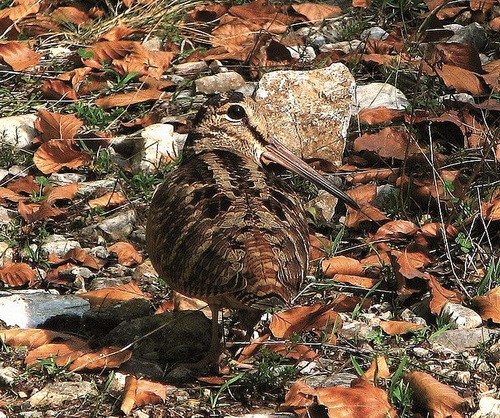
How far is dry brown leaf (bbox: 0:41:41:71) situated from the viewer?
741 centimetres

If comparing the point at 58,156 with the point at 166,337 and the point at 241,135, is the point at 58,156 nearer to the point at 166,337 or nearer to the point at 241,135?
the point at 241,135

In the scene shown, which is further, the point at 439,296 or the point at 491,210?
the point at 491,210

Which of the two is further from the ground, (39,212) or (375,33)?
(39,212)

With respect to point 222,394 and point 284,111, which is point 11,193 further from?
point 222,394

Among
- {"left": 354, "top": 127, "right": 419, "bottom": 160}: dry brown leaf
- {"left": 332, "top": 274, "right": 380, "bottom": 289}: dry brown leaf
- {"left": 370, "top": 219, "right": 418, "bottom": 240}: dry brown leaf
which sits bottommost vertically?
{"left": 370, "top": 219, "right": 418, "bottom": 240}: dry brown leaf

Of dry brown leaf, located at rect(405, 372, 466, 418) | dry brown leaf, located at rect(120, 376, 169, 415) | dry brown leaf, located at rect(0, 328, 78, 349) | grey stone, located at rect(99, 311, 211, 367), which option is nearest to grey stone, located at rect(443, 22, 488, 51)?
grey stone, located at rect(99, 311, 211, 367)

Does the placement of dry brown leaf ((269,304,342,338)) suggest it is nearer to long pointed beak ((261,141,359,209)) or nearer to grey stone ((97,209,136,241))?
long pointed beak ((261,141,359,209))

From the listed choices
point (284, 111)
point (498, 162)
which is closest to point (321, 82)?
point (284, 111)

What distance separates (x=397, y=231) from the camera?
5621mm

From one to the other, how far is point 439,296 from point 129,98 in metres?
2.85

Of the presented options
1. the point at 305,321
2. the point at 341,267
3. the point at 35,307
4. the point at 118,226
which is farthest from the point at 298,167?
the point at 35,307

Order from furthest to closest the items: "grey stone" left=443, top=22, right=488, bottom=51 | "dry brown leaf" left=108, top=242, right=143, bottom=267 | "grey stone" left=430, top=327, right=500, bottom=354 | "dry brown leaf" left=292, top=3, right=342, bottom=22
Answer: "dry brown leaf" left=292, top=3, right=342, bottom=22 < "grey stone" left=443, top=22, right=488, bottom=51 < "dry brown leaf" left=108, top=242, right=143, bottom=267 < "grey stone" left=430, top=327, right=500, bottom=354

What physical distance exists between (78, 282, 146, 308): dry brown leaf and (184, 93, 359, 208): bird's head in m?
0.76

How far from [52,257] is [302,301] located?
1350 millimetres
